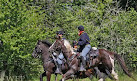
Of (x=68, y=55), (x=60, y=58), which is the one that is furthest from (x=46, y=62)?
(x=68, y=55)

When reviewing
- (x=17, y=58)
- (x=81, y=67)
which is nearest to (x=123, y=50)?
(x=17, y=58)

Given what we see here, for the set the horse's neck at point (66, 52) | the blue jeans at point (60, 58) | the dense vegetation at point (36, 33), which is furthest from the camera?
the dense vegetation at point (36, 33)

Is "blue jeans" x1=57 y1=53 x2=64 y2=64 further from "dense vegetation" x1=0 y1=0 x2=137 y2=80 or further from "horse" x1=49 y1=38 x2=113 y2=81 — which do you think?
"dense vegetation" x1=0 y1=0 x2=137 y2=80

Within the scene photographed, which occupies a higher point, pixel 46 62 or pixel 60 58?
pixel 60 58

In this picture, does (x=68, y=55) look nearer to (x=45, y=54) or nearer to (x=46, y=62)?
(x=46, y=62)

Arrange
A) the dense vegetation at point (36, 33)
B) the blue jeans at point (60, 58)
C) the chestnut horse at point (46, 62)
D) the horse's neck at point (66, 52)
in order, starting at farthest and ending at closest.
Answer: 1. the dense vegetation at point (36, 33)
2. the chestnut horse at point (46, 62)
3. the blue jeans at point (60, 58)
4. the horse's neck at point (66, 52)

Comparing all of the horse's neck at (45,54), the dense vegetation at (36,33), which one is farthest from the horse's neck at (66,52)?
the dense vegetation at (36,33)

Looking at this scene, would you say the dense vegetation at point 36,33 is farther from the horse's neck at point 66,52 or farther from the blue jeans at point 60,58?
the horse's neck at point 66,52

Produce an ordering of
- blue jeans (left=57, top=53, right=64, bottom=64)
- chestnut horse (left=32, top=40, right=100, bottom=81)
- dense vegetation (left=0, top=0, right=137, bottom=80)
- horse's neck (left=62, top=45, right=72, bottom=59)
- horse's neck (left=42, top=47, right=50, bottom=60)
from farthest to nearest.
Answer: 1. dense vegetation (left=0, top=0, right=137, bottom=80)
2. horse's neck (left=42, top=47, right=50, bottom=60)
3. chestnut horse (left=32, top=40, right=100, bottom=81)
4. blue jeans (left=57, top=53, right=64, bottom=64)
5. horse's neck (left=62, top=45, right=72, bottom=59)

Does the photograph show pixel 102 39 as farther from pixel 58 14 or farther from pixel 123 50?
pixel 58 14

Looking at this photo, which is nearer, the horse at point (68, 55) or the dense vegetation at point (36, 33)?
the horse at point (68, 55)

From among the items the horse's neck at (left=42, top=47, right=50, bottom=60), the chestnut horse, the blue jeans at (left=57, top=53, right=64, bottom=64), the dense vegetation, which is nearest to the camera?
the blue jeans at (left=57, top=53, right=64, bottom=64)

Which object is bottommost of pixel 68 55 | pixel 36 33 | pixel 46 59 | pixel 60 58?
pixel 36 33

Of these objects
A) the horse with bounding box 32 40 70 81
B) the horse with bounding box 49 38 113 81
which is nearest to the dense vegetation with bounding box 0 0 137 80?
the horse with bounding box 32 40 70 81
